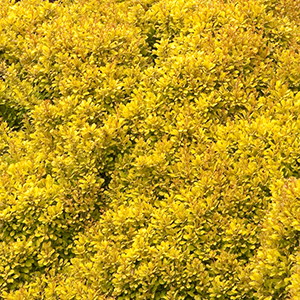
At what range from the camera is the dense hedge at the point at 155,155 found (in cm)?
445

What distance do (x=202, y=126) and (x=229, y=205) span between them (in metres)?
0.95

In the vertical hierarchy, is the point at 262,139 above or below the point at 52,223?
above

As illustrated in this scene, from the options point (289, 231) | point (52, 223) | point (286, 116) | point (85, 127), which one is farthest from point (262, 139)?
point (52, 223)

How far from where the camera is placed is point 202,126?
5.09 metres

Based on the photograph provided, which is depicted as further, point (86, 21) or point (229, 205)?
point (86, 21)

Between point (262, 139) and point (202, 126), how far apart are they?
0.65m

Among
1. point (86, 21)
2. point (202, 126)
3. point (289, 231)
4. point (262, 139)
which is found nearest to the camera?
point (289, 231)

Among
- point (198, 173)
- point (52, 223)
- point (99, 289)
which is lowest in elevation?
point (99, 289)

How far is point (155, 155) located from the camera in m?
4.99

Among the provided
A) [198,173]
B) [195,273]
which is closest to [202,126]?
[198,173]

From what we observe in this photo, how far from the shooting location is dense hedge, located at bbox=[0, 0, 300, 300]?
14.6 feet

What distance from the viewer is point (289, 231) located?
3906 millimetres

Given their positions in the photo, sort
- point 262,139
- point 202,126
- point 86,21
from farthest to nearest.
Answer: point 86,21
point 202,126
point 262,139

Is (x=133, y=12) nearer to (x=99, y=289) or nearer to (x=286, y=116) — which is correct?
(x=286, y=116)
